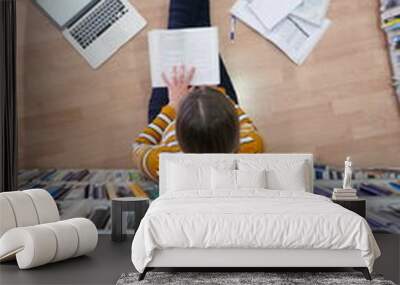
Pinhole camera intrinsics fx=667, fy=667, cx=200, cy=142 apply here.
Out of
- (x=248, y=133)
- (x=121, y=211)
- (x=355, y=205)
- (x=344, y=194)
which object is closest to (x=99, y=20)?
(x=248, y=133)

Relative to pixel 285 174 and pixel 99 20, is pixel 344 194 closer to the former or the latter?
pixel 285 174

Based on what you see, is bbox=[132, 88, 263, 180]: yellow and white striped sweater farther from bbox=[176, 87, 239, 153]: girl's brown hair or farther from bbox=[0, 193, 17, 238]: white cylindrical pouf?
bbox=[0, 193, 17, 238]: white cylindrical pouf

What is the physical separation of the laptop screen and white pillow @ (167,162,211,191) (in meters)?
1.95

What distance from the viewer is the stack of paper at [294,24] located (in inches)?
251

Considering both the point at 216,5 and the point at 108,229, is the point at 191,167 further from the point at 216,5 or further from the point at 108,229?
the point at 216,5

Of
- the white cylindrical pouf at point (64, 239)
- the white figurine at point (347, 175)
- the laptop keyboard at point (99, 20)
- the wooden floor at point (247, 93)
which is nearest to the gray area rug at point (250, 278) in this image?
the white cylindrical pouf at point (64, 239)

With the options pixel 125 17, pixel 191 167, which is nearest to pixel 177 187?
pixel 191 167

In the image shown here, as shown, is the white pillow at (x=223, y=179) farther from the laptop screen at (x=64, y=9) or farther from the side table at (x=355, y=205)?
the laptop screen at (x=64, y=9)

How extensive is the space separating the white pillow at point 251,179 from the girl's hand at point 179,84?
3.83ft

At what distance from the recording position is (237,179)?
5680 millimetres

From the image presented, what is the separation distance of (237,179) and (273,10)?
178 cm

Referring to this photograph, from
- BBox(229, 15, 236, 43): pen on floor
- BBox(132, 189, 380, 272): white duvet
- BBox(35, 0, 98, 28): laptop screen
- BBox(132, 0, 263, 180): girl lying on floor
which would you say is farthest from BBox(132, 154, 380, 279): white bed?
BBox(35, 0, 98, 28): laptop screen

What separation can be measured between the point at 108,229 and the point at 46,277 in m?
2.01

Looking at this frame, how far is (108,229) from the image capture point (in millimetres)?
6453
